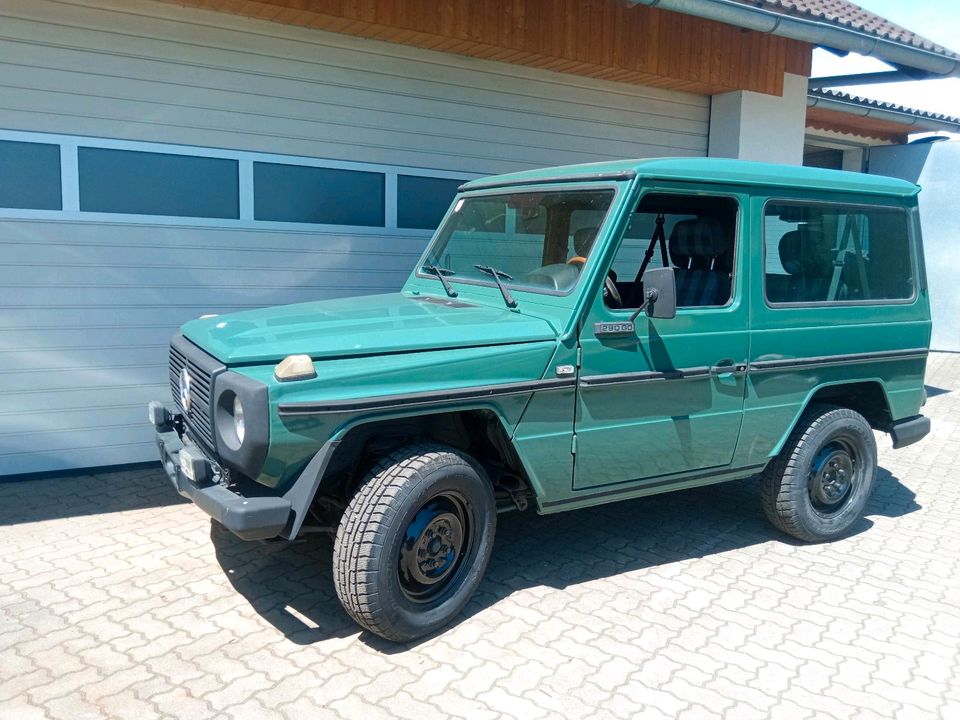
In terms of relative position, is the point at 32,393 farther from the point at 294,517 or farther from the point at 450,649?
the point at 450,649

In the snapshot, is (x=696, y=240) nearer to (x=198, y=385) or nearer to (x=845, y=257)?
(x=845, y=257)

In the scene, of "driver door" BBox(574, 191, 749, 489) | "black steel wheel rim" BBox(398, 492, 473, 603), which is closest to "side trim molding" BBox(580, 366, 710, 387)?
"driver door" BBox(574, 191, 749, 489)

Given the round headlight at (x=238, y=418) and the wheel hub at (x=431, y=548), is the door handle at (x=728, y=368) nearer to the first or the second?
the wheel hub at (x=431, y=548)

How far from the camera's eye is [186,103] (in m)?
5.53

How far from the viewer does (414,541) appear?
11.0ft

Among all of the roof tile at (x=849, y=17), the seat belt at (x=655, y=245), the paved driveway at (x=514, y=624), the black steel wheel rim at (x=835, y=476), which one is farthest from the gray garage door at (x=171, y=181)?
the black steel wheel rim at (x=835, y=476)

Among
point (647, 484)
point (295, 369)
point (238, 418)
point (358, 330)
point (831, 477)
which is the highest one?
point (358, 330)

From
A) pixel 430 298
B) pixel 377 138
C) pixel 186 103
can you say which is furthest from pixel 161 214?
pixel 430 298

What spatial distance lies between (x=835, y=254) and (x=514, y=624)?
2.82 metres

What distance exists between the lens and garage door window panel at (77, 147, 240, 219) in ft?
17.4

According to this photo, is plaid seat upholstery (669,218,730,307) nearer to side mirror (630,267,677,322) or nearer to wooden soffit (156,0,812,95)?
side mirror (630,267,677,322)

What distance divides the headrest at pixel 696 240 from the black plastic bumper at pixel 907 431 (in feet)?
5.94

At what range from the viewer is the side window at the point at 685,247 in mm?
4035

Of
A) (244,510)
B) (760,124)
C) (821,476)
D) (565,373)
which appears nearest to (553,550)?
(565,373)
